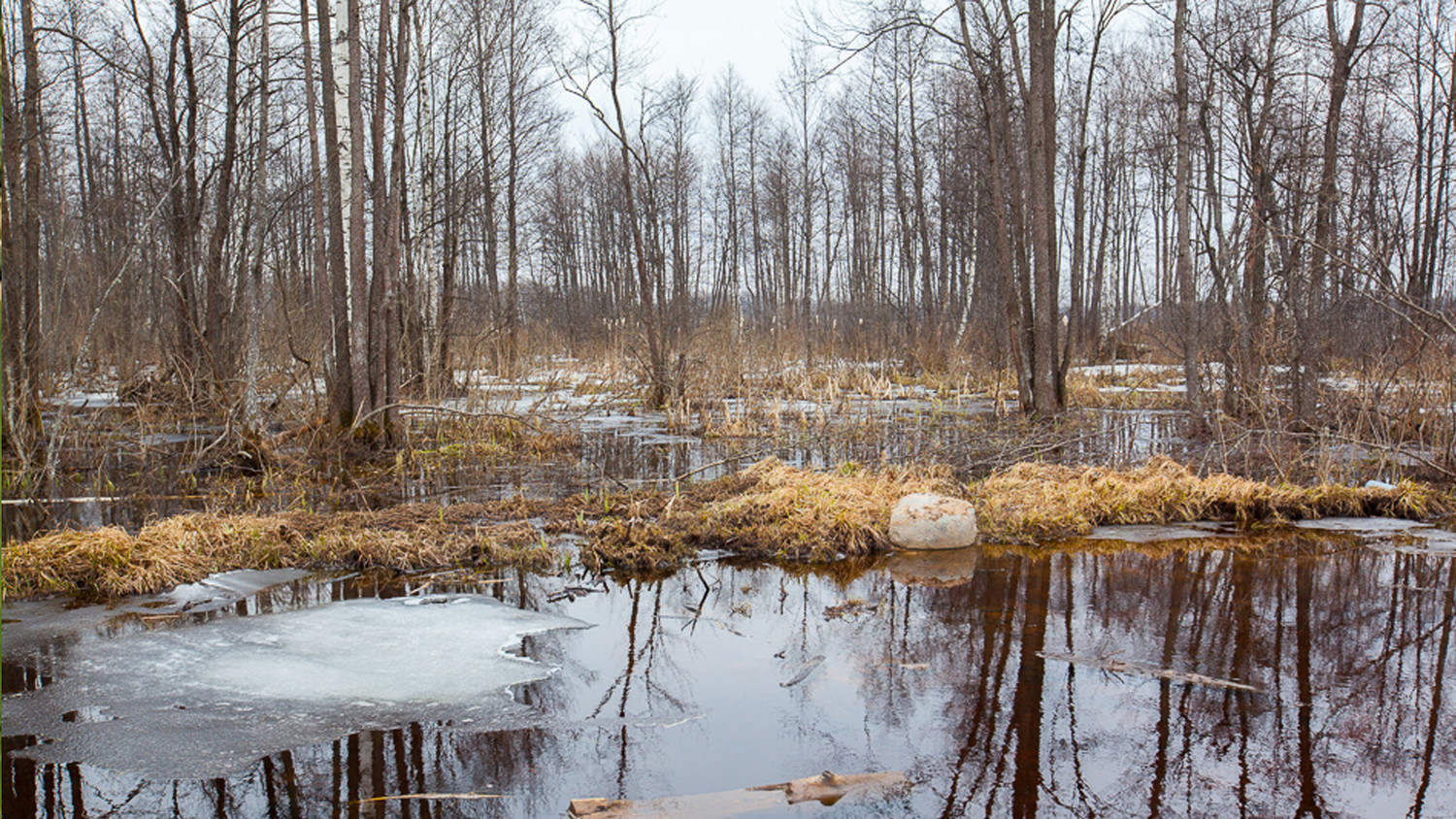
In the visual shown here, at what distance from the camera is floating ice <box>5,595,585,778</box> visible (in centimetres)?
337

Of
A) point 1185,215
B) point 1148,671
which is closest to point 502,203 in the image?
point 1185,215

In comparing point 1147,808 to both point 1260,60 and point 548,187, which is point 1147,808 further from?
point 548,187

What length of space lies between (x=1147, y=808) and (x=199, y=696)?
3.68m

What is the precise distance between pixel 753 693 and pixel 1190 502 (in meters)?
4.89

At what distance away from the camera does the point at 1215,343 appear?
40.5 feet

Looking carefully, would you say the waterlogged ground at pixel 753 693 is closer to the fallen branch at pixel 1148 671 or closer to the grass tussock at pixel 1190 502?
the fallen branch at pixel 1148 671

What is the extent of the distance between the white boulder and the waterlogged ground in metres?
0.61

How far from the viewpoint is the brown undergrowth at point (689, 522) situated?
558 centimetres

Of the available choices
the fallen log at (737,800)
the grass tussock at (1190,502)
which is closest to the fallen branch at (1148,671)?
the fallen log at (737,800)

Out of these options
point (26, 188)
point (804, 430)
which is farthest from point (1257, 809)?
point (26, 188)

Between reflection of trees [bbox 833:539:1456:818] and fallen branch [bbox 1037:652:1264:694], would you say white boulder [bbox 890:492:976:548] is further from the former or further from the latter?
fallen branch [bbox 1037:652:1264:694]

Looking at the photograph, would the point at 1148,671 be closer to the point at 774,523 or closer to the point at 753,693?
the point at 753,693

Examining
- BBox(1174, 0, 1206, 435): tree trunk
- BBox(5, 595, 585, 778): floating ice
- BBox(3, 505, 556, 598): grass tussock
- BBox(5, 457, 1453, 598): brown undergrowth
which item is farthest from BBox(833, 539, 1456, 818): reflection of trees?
BBox(1174, 0, 1206, 435): tree trunk

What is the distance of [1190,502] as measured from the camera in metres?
7.20
